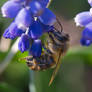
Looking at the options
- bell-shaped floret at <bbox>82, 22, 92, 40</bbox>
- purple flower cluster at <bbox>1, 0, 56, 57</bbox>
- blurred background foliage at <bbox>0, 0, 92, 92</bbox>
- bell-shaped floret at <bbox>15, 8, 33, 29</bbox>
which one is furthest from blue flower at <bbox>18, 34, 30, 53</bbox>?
blurred background foliage at <bbox>0, 0, 92, 92</bbox>

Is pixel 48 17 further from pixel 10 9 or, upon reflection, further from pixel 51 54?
pixel 51 54

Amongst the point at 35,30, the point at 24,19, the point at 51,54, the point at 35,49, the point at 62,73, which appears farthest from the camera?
the point at 62,73

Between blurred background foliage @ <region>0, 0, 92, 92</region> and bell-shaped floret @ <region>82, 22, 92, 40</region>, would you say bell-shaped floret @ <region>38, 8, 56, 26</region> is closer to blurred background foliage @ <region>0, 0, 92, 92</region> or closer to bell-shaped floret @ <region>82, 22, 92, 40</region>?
bell-shaped floret @ <region>82, 22, 92, 40</region>

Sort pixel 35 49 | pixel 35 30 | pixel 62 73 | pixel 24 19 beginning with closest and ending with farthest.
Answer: pixel 24 19, pixel 35 30, pixel 35 49, pixel 62 73

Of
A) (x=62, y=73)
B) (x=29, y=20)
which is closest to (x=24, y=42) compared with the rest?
(x=29, y=20)

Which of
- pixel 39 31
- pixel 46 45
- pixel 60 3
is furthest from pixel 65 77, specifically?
pixel 39 31

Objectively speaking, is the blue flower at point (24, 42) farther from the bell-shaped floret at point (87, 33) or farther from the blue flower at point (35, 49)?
the bell-shaped floret at point (87, 33)
